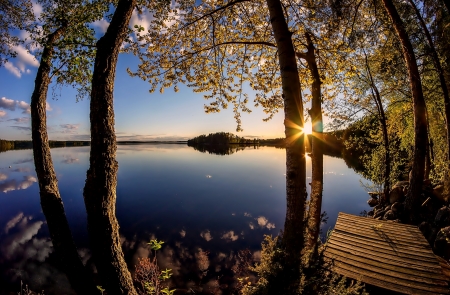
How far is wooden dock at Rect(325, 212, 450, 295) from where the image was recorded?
4.95m

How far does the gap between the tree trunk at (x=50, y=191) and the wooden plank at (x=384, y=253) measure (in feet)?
22.7

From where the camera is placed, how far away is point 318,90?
6.97 meters

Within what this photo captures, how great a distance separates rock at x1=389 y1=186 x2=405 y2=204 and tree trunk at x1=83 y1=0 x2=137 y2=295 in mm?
16769

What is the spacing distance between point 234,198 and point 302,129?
22271 millimetres

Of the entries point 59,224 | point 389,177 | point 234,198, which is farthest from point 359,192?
point 59,224

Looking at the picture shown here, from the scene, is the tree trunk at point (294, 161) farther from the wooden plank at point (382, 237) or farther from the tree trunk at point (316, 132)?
the wooden plank at point (382, 237)

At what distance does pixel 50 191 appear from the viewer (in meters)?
4.24

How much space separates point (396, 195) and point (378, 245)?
9.72 metres

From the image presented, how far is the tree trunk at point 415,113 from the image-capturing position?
8.34 metres

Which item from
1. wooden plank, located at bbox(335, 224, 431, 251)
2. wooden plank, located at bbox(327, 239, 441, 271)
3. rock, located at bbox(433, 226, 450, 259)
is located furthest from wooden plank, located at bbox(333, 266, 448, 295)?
rock, located at bbox(433, 226, 450, 259)

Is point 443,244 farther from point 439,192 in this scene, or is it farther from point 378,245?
point 439,192

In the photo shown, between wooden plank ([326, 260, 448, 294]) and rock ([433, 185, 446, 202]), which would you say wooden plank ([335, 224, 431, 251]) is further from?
rock ([433, 185, 446, 202])

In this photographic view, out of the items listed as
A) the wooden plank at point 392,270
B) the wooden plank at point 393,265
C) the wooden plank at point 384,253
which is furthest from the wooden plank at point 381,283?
the wooden plank at point 384,253

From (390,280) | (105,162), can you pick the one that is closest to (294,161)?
(105,162)
